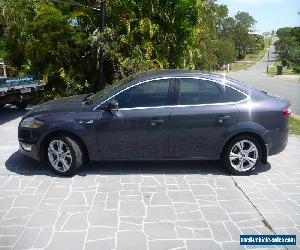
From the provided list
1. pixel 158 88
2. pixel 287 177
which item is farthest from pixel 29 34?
pixel 287 177

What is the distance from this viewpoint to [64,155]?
5730 mm

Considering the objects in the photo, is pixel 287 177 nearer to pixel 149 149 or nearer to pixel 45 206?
pixel 149 149

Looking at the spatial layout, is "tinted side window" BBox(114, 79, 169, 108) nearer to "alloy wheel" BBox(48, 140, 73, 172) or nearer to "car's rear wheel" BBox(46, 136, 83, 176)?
"car's rear wheel" BBox(46, 136, 83, 176)

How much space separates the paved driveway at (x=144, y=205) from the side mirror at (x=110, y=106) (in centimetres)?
104

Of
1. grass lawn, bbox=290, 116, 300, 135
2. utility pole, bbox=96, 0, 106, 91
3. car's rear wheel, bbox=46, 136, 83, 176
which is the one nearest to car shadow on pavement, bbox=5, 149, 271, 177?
car's rear wheel, bbox=46, 136, 83, 176

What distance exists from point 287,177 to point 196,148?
151 cm

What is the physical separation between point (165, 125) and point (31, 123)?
2066 millimetres

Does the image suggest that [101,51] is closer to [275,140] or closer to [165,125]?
[165,125]

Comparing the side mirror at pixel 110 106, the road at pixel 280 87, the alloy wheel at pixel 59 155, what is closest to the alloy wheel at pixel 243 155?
the side mirror at pixel 110 106

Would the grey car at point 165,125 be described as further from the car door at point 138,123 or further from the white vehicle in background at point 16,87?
the white vehicle in background at point 16,87

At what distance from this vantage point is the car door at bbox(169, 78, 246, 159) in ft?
18.4

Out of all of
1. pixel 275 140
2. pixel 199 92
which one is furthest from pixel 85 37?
pixel 275 140

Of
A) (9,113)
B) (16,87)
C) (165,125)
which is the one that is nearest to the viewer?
(165,125)

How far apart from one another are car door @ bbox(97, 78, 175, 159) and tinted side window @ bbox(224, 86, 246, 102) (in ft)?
2.76
